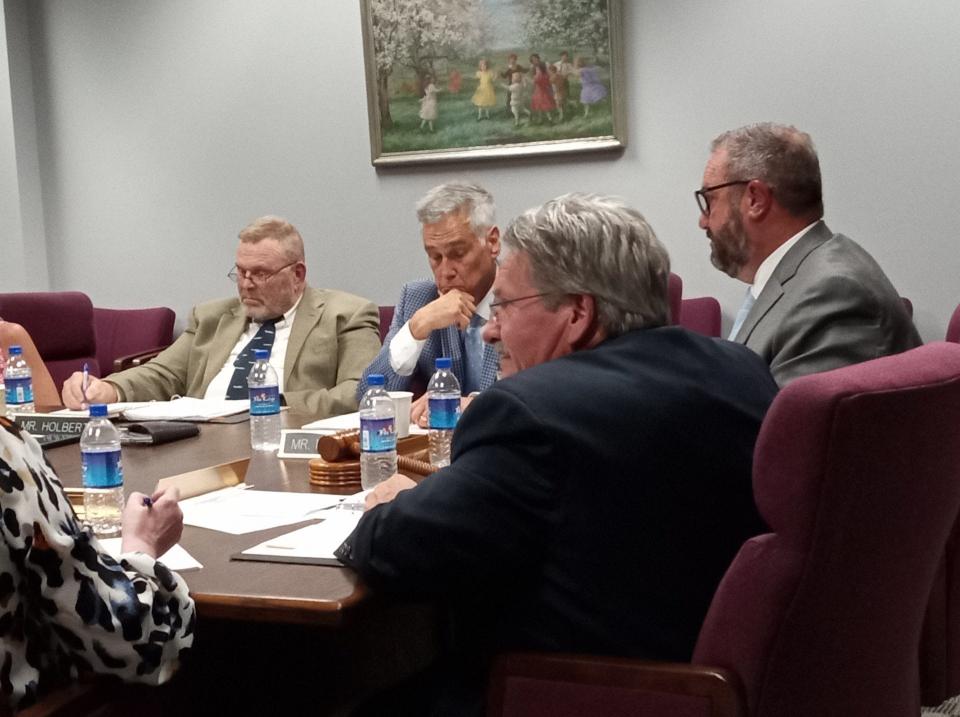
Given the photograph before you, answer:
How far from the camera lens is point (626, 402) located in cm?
160

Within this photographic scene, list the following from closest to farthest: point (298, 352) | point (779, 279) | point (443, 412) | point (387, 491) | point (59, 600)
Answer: point (59, 600) < point (387, 491) < point (443, 412) < point (779, 279) < point (298, 352)

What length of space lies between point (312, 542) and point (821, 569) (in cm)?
83

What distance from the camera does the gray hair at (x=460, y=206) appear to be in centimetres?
359

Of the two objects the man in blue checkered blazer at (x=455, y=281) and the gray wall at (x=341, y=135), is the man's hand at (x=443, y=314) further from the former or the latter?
the gray wall at (x=341, y=135)

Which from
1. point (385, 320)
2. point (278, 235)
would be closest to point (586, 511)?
point (278, 235)

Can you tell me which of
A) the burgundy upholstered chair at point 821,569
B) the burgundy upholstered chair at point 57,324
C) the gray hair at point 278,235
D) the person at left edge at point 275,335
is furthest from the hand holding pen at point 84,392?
the burgundy upholstered chair at point 821,569

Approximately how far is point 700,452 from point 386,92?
4066mm

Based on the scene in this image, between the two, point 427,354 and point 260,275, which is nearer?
point 427,354

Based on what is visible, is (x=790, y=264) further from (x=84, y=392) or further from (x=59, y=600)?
(x=84, y=392)

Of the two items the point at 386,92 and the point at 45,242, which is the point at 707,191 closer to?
the point at 386,92

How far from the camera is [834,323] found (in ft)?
8.52

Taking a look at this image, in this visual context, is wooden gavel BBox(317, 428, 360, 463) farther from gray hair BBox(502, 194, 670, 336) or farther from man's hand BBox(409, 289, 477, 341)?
man's hand BBox(409, 289, 477, 341)

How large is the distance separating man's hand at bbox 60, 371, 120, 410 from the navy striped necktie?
43 centimetres

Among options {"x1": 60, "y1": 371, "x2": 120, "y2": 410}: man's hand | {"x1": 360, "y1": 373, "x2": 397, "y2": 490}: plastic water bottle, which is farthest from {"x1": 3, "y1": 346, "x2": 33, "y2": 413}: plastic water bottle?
{"x1": 360, "y1": 373, "x2": 397, "y2": 490}: plastic water bottle
